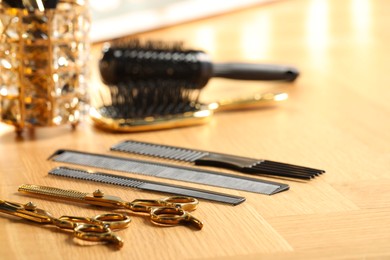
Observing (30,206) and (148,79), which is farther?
(148,79)

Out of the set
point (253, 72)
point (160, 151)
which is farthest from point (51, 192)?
point (253, 72)

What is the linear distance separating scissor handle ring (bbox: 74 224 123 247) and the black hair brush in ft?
1.03

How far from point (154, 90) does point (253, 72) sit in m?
0.19

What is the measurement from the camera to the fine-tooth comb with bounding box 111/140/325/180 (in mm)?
887

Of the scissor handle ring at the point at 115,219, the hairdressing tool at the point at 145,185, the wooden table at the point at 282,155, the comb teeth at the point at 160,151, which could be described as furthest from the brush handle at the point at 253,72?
the scissor handle ring at the point at 115,219

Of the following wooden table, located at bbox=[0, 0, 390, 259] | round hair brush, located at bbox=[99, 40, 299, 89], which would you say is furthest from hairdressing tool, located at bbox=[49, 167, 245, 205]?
round hair brush, located at bbox=[99, 40, 299, 89]

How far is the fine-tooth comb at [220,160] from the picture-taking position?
887mm

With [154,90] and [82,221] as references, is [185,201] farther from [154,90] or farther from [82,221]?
[154,90]

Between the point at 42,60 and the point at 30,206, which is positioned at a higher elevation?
the point at 42,60

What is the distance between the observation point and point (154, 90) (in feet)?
3.50

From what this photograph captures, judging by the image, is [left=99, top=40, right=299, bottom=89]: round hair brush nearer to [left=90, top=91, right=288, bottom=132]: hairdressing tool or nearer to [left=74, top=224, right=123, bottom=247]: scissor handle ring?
[left=90, top=91, right=288, bottom=132]: hairdressing tool

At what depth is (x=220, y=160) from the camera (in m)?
0.91

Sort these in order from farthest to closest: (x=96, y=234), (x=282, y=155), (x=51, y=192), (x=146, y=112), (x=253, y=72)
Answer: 1. (x=253, y=72)
2. (x=146, y=112)
3. (x=282, y=155)
4. (x=51, y=192)
5. (x=96, y=234)

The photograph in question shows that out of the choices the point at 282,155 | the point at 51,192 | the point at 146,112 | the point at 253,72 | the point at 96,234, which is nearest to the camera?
the point at 96,234
